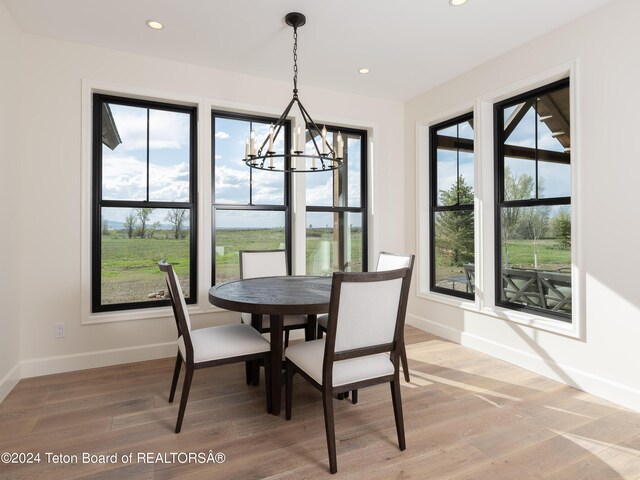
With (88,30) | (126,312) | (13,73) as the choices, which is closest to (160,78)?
(88,30)

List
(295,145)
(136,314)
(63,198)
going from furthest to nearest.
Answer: (136,314) < (63,198) < (295,145)

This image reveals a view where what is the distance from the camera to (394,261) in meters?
3.19

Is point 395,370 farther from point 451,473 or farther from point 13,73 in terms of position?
point 13,73

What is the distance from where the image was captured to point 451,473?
5.99 ft

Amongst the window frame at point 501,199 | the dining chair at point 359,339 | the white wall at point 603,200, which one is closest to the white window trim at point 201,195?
the window frame at point 501,199

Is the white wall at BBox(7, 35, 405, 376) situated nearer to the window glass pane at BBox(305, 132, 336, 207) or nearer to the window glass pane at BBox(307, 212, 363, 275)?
the window glass pane at BBox(305, 132, 336, 207)

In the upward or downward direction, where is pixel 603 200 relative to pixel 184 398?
upward

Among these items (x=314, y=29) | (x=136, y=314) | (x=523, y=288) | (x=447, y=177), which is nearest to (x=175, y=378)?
(x=136, y=314)

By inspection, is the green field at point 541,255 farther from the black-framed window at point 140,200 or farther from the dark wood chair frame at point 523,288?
the black-framed window at point 140,200

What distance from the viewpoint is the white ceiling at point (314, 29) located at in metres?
2.64

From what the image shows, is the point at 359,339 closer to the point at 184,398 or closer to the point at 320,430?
the point at 320,430

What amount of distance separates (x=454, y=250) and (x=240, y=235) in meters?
2.37

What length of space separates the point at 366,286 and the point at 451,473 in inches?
39.7

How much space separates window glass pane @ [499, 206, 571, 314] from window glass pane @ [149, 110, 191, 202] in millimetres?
3160
